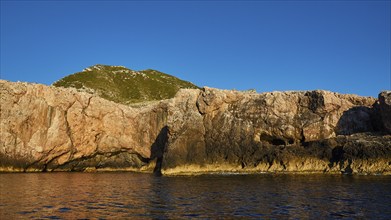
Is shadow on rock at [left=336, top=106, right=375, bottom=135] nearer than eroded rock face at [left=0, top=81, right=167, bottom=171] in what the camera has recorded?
Yes

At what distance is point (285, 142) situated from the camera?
64.4 m

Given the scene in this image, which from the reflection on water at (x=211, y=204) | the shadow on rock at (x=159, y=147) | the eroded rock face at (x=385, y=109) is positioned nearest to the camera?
the reflection on water at (x=211, y=204)

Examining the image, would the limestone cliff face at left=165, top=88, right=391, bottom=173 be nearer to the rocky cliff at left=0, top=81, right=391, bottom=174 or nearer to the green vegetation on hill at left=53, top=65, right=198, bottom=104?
the rocky cliff at left=0, top=81, right=391, bottom=174

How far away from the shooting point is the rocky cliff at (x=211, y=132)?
56897 millimetres

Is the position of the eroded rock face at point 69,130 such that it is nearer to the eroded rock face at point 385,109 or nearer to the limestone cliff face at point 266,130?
the limestone cliff face at point 266,130

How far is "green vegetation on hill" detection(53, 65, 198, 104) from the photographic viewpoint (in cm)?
14885

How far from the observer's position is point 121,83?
165 metres

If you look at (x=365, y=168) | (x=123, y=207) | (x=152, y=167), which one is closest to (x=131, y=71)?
(x=152, y=167)

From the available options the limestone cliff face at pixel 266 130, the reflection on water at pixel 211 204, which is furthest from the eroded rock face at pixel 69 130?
the reflection on water at pixel 211 204

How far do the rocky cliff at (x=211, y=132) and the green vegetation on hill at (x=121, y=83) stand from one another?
63.2 meters

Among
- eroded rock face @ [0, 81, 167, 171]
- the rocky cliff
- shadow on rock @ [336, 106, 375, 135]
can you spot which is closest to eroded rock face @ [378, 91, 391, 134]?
the rocky cliff

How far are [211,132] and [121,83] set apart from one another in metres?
105

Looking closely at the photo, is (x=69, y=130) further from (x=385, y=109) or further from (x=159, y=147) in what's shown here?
(x=385, y=109)

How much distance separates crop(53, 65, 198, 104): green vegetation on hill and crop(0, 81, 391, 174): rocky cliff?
63.2 meters
